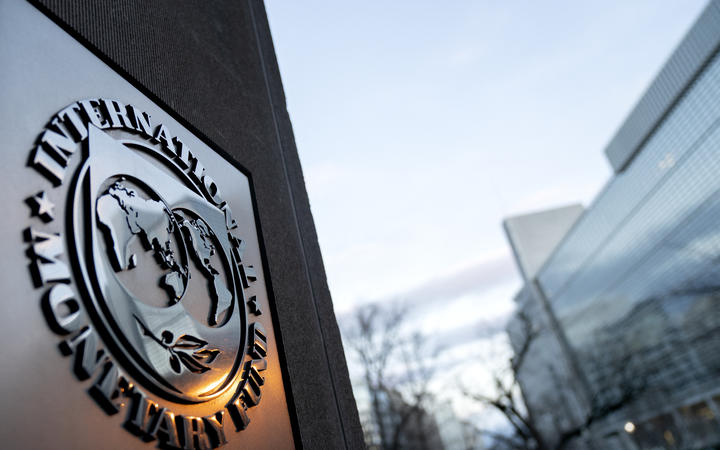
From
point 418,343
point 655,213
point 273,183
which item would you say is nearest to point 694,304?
point 655,213

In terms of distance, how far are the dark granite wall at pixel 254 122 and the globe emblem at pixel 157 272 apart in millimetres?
436

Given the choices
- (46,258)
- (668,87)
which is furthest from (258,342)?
(668,87)

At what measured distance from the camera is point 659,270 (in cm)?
4203

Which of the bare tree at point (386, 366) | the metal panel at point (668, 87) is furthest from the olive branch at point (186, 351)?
→ the metal panel at point (668, 87)

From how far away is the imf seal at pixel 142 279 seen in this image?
51.1 inches

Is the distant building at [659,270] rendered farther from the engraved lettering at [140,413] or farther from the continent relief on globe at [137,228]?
the engraved lettering at [140,413]

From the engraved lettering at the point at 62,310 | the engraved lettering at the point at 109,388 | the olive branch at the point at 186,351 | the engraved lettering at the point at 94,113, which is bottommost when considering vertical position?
the engraved lettering at the point at 109,388

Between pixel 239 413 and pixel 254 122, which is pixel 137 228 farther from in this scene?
pixel 254 122

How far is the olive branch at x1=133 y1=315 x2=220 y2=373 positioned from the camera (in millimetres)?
1538

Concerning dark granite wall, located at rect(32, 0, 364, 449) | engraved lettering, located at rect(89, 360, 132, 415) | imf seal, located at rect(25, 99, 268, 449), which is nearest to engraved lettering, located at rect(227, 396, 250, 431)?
imf seal, located at rect(25, 99, 268, 449)

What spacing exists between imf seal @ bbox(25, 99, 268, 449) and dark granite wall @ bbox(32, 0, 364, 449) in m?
0.30

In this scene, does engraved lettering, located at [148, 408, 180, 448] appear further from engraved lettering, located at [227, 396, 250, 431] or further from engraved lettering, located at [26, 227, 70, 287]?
engraved lettering, located at [26, 227, 70, 287]

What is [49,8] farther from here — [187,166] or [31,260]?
[31,260]

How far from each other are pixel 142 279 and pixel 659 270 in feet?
159
